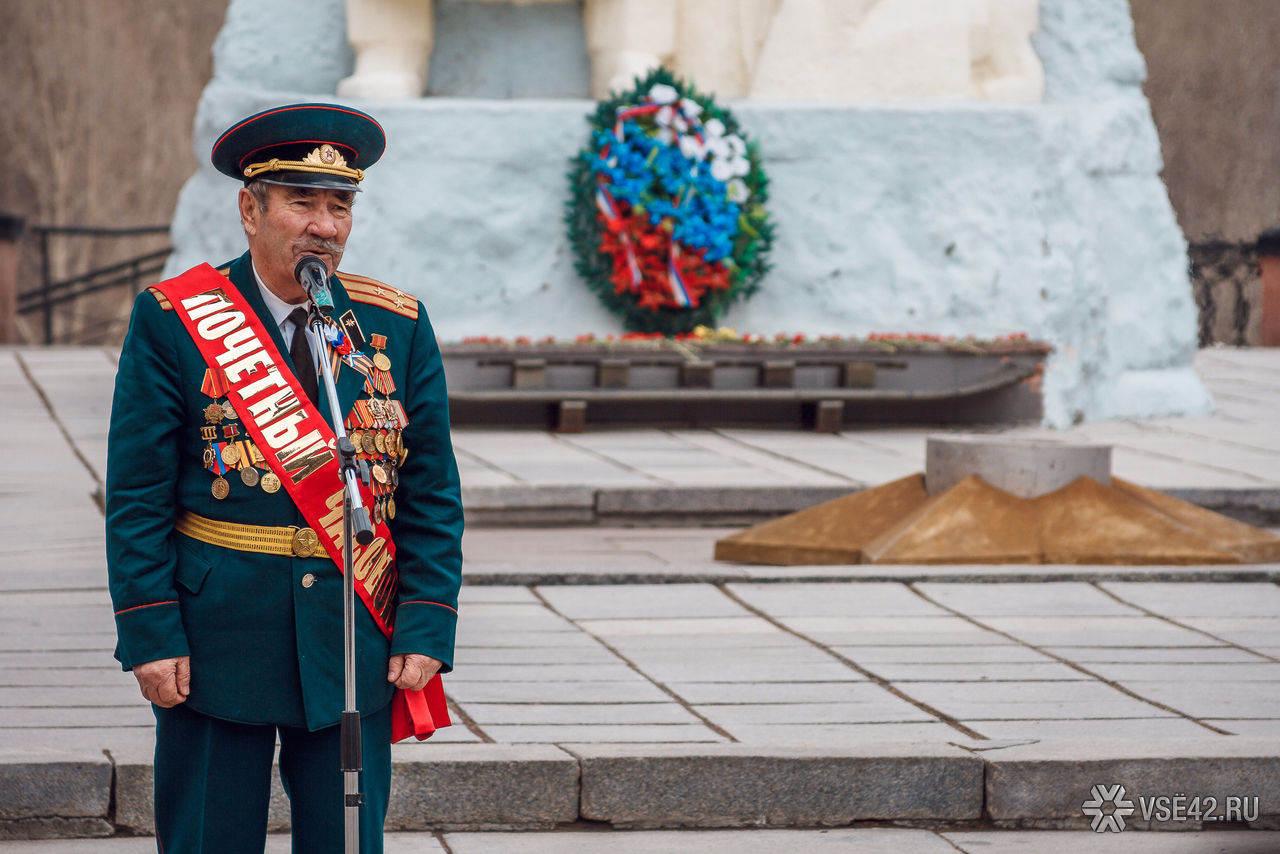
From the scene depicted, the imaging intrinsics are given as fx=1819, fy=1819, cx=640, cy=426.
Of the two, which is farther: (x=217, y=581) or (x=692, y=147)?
(x=692, y=147)

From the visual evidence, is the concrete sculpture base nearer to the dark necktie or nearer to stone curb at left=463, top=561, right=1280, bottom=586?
stone curb at left=463, top=561, right=1280, bottom=586

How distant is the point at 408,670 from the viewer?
2.88m

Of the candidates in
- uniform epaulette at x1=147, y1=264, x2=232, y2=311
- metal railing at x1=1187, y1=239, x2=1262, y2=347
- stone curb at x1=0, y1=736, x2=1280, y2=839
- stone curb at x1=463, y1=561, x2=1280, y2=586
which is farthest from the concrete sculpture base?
metal railing at x1=1187, y1=239, x2=1262, y2=347

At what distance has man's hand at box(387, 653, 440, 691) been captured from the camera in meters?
2.89

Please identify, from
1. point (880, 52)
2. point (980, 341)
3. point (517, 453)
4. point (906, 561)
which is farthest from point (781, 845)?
point (880, 52)

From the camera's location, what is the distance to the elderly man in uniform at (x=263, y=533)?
278cm

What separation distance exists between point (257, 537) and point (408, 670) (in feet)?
1.04

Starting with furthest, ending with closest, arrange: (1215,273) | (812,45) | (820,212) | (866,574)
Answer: (1215,273), (812,45), (820,212), (866,574)

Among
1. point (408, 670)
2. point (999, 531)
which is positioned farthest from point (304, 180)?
point (999, 531)

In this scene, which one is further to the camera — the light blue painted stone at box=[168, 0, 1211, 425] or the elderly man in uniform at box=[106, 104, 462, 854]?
the light blue painted stone at box=[168, 0, 1211, 425]

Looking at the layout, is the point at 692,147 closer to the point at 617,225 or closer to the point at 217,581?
the point at 617,225

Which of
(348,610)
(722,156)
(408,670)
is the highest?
(722,156)

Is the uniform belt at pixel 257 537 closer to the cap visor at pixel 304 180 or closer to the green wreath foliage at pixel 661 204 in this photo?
the cap visor at pixel 304 180

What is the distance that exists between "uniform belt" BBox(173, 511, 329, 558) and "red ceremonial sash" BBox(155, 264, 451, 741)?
24mm
